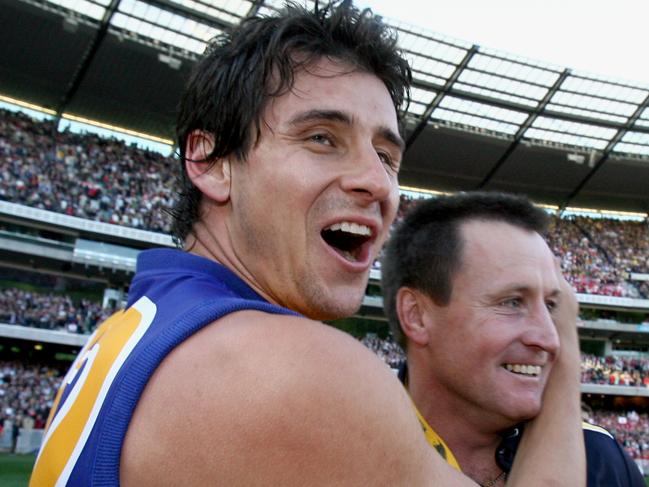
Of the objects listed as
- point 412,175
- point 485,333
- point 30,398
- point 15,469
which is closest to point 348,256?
point 485,333

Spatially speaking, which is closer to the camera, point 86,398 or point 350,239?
point 86,398

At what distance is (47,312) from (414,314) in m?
24.3

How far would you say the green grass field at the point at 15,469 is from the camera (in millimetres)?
12211

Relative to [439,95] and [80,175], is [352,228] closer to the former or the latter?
[80,175]

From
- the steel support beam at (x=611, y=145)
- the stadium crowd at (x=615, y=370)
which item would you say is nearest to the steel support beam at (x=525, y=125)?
the steel support beam at (x=611, y=145)

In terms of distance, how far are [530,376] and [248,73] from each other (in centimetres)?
136

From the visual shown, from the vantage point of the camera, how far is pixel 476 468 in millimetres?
2139

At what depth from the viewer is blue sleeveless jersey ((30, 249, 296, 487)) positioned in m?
1.06

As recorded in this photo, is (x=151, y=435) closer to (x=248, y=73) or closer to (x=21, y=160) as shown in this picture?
(x=248, y=73)

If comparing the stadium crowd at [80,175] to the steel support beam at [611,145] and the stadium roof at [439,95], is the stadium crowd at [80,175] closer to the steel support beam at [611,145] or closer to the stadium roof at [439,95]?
the stadium roof at [439,95]

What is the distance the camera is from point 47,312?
23.7 metres

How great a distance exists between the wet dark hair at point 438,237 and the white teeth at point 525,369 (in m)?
0.34

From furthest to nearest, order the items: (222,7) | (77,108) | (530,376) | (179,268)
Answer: (77,108), (222,7), (530,376), (179,268)

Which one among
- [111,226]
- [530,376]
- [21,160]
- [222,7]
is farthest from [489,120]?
[530,376]
